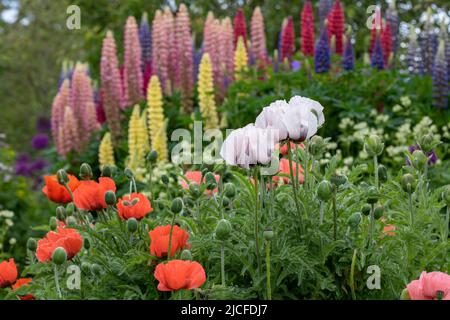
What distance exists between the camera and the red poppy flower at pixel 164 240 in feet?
5.60

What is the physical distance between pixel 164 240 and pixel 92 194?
1.11 feet

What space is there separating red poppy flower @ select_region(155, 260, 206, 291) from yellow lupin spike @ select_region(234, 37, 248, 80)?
371 centimetres

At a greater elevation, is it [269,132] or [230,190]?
[269,132]

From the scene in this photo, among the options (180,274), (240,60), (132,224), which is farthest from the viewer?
(240,60)

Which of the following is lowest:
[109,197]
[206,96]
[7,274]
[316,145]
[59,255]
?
[7,274]

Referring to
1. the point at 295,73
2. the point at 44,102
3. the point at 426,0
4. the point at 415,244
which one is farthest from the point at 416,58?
the point at 44,102

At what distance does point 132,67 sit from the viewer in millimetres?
5461

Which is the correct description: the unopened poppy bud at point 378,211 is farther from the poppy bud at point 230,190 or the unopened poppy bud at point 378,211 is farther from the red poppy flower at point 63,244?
the red poppy flower at point 63,244

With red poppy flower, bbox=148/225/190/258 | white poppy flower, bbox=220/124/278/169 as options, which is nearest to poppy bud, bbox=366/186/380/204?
white poppy flower, bbox=220/124/278/169

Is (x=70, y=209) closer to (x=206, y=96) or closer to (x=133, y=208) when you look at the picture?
(x=133, y=208)

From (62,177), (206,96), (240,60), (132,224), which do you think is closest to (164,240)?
(132,224)

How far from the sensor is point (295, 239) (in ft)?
5.81

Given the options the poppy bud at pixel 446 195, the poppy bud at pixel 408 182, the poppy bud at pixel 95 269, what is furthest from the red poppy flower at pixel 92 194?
the poppy bud at pixel 446 195
